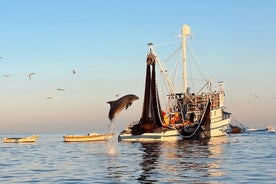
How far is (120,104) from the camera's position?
148 feet

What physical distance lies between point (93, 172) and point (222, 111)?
91.6m

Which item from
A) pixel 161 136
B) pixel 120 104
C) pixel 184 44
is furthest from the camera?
pixel 184 44

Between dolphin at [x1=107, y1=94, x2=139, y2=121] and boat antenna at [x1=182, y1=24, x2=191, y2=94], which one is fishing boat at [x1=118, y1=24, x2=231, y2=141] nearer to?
boat antenna at [x1=182, y1=24, x2=191, y2=94]

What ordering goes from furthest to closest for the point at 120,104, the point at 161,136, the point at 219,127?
1. the point at 219,127
2. the point at 161,136
3. the point at 120,104

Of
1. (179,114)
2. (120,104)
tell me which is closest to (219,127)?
(179,114)

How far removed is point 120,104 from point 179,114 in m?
78.8

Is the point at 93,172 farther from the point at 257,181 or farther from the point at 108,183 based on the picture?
the point at 257,181

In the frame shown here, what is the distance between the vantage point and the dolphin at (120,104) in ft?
146

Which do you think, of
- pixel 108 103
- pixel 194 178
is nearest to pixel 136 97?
pixel 108 103

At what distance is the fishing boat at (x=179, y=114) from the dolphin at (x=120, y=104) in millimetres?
59313

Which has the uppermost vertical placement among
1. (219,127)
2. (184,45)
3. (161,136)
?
(184,45)

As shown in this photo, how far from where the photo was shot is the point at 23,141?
151 meters

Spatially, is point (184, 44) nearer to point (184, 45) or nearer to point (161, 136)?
point (184, 45)

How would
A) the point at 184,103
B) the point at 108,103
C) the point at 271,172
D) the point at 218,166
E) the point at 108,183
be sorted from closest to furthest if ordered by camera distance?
1. the point at 108,183
2. the point at 271,172
3. the point at 218,166
4. the point at 108,103
5. the point at 184,103
